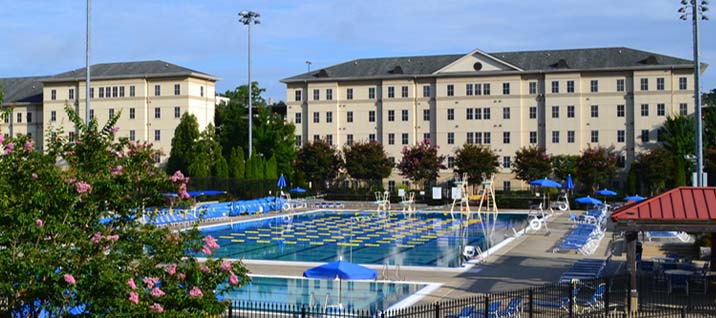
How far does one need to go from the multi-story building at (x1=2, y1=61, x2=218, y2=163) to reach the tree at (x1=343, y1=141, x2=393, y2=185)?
15402 mm

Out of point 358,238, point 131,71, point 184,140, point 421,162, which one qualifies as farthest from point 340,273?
point 131,71

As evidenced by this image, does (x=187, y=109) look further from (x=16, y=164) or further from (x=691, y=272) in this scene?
(x=16, y=164)

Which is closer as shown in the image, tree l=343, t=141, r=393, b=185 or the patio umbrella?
the patio umbrella

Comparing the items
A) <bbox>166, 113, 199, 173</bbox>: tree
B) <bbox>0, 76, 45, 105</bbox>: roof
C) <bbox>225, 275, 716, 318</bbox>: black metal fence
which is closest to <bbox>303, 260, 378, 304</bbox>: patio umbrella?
<bbox>225, 275, 716, 318</bbox>: black metal fence

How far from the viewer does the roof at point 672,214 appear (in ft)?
56.0

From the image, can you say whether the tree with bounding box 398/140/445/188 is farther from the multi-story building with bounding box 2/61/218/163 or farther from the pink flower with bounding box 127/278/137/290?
the pink flower with bounding box 127/278/137/290

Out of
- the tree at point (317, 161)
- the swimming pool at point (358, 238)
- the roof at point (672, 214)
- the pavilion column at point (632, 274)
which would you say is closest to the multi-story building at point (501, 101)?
the tree at point (317, 161)

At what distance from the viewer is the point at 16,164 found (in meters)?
11.1

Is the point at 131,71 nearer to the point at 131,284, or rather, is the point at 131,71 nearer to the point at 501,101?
the point at 501,101

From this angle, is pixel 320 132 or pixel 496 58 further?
pixel 320 132

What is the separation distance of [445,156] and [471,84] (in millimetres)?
6680

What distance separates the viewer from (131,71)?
7412cm

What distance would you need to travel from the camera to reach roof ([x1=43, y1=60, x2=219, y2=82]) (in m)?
71.9

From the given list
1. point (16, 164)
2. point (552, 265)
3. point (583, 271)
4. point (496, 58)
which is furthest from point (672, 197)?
point (496, 58)
